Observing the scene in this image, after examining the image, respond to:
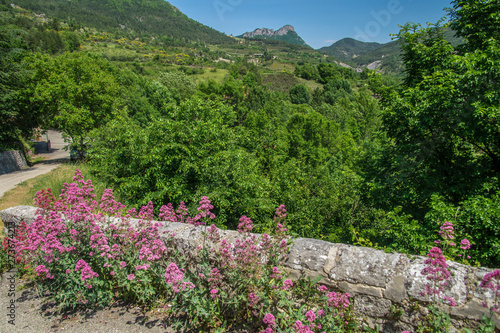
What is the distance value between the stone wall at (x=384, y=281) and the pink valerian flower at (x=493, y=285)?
87 mm

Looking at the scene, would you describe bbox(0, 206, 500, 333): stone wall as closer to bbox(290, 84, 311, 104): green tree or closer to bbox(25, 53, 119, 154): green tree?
bbox(25, 53, 119, 154): green tree

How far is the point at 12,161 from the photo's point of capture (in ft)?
66.3

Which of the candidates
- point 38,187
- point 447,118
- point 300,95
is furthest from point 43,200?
point 300,95

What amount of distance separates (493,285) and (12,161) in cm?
2683

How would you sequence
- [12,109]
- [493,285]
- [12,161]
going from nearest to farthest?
[493,285] < [12,161] < [12,109]

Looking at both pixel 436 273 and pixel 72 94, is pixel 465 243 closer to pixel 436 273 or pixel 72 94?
pixel 436 273

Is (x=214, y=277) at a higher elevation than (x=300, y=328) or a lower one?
higher

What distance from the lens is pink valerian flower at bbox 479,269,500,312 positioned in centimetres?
236

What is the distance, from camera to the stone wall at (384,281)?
8.37ft

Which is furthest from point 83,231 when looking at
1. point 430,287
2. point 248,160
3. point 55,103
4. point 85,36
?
point 85,36

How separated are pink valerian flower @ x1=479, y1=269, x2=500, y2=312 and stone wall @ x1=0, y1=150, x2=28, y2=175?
25.7 m

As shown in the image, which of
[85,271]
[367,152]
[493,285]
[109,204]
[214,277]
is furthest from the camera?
[367,152]

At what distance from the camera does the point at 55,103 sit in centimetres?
2214

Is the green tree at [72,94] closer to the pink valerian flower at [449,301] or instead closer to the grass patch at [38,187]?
the grass patch at [38,187]
